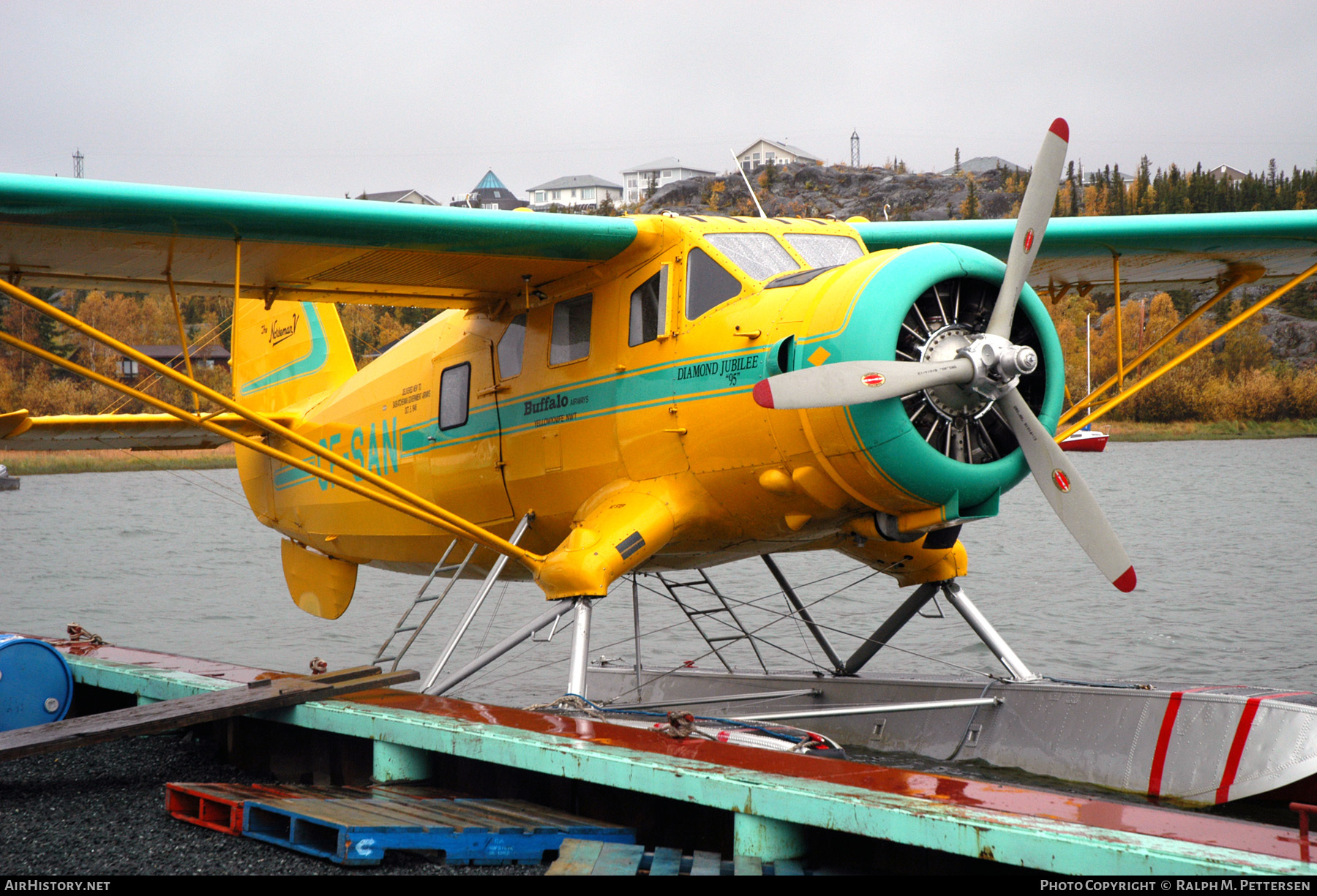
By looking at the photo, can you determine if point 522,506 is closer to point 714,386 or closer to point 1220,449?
point 714,386

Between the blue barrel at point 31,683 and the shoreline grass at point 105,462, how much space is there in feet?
181

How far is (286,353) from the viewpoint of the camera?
37.4 feet

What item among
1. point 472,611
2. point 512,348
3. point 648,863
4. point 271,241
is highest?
point 271,241

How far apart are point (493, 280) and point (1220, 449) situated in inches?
2666

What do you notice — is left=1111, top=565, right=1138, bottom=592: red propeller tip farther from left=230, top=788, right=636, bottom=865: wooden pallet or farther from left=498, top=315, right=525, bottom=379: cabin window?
left=498, top=315, right=525, bottom=379: cabin window

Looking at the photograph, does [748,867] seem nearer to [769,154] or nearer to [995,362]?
[995,362]

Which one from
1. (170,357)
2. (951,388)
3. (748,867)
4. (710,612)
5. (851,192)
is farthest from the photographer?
(851,192)

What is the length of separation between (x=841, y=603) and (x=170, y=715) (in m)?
15.1

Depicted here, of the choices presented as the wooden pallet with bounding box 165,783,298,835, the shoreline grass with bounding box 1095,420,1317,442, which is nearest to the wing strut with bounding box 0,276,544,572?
the wooden pallet with bounding box 165,783,298,835

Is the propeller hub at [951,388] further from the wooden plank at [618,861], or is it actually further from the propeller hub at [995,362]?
the wooden plank at [618,861]

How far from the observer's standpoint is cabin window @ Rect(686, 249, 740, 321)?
646 centimetres

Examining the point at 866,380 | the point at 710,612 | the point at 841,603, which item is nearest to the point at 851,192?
the point at 841,603

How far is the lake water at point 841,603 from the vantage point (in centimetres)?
1298

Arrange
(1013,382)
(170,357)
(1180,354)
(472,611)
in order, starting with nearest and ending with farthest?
(1013,382)
(472,611)
(1180,354)
(170,357)
